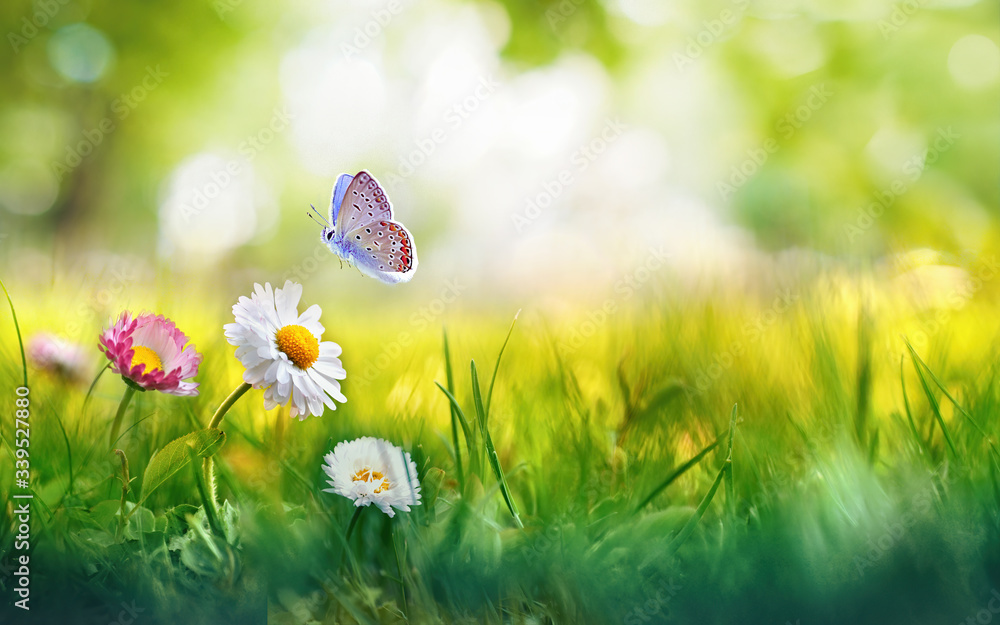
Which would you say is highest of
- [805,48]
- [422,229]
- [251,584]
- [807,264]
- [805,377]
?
[805,48]

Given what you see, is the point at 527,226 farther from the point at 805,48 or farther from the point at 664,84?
the point at 805,48

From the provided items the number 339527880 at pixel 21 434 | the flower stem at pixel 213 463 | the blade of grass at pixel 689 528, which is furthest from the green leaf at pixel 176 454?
the blade of grass at pixel 689 528

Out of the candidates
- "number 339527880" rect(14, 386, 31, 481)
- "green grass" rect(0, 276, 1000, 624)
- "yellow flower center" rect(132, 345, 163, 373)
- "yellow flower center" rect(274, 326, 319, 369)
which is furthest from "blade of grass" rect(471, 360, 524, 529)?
"number 339527880" rect(14, 386, 31, 481)

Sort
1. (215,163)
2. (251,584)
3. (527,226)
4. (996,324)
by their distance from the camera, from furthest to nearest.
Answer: (527,226) → (215,163) → (996,324) → (251,584)

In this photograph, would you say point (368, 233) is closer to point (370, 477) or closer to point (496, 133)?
point (370, 477)

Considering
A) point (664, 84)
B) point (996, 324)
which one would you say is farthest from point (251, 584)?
point (664, 84)

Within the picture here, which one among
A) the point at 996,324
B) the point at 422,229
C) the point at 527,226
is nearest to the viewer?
the point at 996,324

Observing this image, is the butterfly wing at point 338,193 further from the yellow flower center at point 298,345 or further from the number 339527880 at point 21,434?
the number 339527880 at point 21,434
